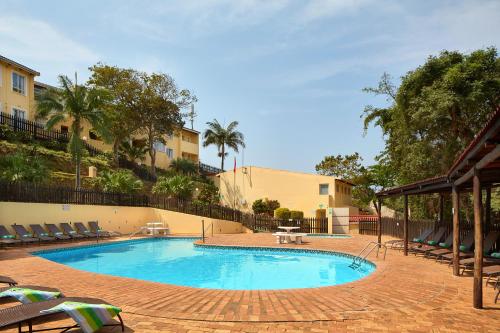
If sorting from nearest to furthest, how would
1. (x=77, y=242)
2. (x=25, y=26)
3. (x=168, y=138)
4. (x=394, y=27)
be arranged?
(x=25, y=26) → (x=394, y=27) → (x=77, y=242) → (x=168, y=138)

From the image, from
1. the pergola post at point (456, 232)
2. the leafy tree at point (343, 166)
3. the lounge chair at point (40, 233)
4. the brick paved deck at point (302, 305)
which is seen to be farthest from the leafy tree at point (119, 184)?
the leafy tree at point (343, 166)

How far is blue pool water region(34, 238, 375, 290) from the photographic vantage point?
11.5 metres

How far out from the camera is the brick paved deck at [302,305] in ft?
17.6

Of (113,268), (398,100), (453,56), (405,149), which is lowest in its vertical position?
(113,268)

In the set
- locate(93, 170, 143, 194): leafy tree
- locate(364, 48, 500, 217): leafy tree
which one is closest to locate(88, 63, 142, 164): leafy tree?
locate(93, 170, 143, 194): leafy tree

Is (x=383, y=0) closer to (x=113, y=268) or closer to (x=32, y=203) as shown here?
(x=113, y=268)

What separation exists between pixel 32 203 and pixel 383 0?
55.7ft

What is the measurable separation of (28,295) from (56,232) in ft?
43.2

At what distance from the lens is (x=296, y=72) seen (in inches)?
747

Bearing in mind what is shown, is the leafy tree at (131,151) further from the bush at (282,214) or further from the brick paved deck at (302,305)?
the brick paved deck at (302,305)

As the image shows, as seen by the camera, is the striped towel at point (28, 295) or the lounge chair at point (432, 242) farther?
the lounge chair at point (432, 242)

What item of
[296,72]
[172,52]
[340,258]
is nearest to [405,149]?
[296,72]

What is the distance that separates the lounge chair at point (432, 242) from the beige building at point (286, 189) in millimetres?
14170

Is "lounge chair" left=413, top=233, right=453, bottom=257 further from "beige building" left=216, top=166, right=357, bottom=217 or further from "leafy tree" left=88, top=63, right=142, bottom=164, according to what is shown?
"leafy tree" left=88, top=63, right=142, bottom=164
